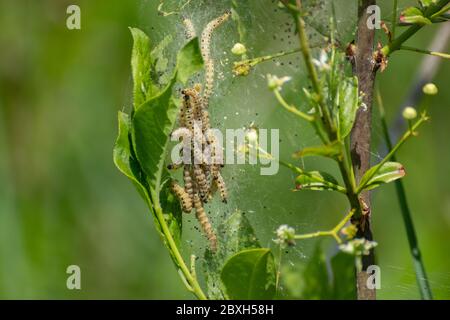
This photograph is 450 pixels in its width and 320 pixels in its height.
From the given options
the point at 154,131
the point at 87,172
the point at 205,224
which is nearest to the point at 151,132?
the point at 154,131

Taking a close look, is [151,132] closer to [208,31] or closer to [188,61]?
[188,61]

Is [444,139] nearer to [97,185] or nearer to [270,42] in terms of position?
[97,185]

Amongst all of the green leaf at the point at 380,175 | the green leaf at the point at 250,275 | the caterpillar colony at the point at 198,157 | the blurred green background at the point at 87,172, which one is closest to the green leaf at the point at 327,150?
the green leaf at the point at 380,175

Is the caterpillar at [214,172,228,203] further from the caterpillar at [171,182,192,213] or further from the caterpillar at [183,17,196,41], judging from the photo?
the caterpillar at [183,17,196,41]

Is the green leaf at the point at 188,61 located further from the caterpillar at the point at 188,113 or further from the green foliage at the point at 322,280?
the green foliage at the point at 322,280

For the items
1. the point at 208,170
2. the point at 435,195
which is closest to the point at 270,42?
the point at 208,170

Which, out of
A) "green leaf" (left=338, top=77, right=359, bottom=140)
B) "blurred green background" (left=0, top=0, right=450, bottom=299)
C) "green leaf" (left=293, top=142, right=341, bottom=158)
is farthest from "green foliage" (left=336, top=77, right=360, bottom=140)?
"blurred green background" (left=0, top=0, right=450, bottom=299)
